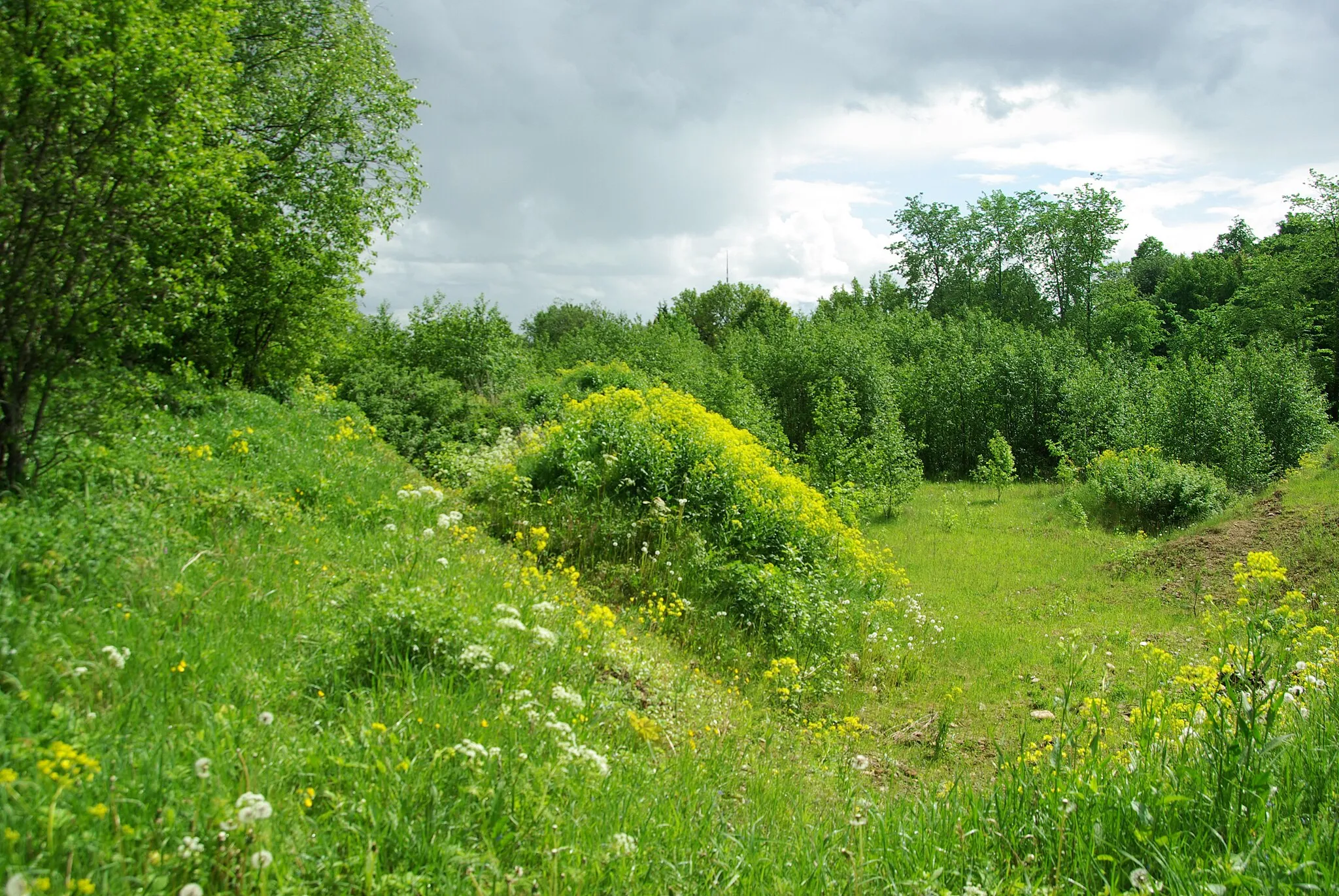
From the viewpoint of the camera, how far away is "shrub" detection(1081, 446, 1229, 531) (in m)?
16.8

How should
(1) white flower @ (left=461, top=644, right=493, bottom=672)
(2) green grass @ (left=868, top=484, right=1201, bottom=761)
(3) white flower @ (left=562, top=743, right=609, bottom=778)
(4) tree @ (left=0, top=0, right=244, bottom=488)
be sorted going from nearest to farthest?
(3) white flower @ (left=562, top=743, right=609, bottom=778) < (1) white flower @ (left=461, top=644, right=493, bottom=672) < (4) tree @ (left=0, top=0, right=244, bottom=488) < (2) green grass @ (left=868, top=484, right=1201, bottom=761)

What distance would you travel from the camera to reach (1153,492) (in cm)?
1712

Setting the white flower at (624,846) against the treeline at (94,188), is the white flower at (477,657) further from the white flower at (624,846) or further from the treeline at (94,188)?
the treeline at (94,188)

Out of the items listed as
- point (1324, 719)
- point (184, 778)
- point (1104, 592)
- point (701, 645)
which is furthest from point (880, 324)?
point (184, 778)

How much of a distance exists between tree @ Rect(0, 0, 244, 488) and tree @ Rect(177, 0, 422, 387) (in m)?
7.58

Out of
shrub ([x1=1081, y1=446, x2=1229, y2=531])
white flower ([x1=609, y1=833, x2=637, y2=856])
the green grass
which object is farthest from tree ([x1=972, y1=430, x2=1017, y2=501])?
white flower ([x1=609, y1=833, x2=637, y2=856])

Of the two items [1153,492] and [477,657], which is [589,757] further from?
[1153,492]

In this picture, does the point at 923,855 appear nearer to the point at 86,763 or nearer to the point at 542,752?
the point at 542,752

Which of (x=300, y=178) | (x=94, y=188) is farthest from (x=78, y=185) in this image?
(x=300, y=178)

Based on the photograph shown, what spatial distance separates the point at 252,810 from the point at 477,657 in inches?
70.8

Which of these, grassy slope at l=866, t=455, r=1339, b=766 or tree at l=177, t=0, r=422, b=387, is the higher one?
tree at l=177, t=0, r=422, b=387

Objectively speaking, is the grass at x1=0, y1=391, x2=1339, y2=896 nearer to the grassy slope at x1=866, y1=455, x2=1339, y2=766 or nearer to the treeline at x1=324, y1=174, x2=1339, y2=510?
the grassy slope at x1=866, y1=455, x2=1339, y2=766

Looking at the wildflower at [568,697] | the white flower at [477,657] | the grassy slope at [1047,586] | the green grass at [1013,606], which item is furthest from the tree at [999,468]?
the white flower at [477,657]

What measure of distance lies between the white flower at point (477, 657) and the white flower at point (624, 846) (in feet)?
4.41
